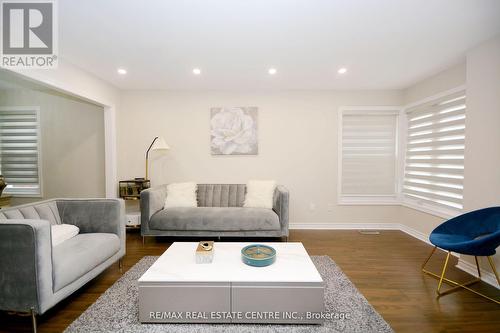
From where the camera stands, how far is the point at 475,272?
240cm

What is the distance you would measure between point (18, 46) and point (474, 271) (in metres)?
5.24

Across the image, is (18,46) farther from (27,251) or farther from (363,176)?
(363,176)

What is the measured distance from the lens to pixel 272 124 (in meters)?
4.03

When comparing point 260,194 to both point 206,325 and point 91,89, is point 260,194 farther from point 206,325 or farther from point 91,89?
point 91,89

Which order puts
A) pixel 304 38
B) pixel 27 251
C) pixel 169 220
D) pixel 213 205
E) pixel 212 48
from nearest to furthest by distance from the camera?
pixel 27 251, pixel 304 38, pixel 212 48, pixel 169 220, pixel 213 205

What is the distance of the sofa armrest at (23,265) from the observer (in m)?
1.53

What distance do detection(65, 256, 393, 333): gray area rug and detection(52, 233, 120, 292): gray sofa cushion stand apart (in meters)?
0.30

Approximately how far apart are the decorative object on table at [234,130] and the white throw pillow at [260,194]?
0.63m

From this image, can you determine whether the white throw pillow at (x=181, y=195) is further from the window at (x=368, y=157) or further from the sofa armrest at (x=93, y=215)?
the window at (x=368, y=157)

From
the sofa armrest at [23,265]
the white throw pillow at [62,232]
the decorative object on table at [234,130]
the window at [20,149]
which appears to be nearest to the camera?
the sofa armrest at [23,265]

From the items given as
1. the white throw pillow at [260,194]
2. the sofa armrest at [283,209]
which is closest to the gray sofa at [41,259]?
the white throw pillow at [260,194]

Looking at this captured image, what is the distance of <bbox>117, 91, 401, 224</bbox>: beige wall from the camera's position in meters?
4.02

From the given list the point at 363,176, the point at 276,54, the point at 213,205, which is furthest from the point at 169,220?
the point at 363,176

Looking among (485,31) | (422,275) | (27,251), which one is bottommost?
(422,275)
